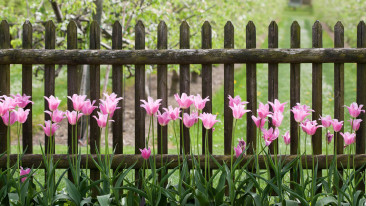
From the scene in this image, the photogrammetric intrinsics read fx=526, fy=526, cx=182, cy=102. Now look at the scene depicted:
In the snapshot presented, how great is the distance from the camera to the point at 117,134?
4.52 meters

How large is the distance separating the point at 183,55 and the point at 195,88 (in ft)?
46.5

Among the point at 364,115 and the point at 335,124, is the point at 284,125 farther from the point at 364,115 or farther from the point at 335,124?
the point at 335,124

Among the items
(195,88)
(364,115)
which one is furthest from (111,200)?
(195,88)

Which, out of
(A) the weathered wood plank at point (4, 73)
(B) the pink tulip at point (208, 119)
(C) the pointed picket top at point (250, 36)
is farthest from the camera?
(A) the weathered wood plank at point (4, 73)

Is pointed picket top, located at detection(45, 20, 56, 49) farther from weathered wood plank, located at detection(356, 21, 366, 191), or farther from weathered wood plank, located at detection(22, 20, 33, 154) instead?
weathered wood plank, located at detection(356, 21, 366, 191)

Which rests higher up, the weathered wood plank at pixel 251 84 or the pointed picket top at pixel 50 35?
the pointed picket top at pixel 50 35

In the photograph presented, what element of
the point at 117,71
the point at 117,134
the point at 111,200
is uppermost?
the point at 117,71

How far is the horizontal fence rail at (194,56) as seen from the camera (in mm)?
4352

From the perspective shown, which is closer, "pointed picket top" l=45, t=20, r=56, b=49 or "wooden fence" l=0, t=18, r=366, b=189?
"wooden fence" l=0, t=18, r=366, b=189

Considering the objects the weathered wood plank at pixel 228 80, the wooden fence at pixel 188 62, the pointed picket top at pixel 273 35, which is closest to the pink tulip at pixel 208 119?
the wooden fence at pixel 188 62

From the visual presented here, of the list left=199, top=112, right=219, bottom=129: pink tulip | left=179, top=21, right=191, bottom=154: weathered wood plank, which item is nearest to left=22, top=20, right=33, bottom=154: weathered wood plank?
left=179, top=21, right=191, bottom=154: weathered wood plank

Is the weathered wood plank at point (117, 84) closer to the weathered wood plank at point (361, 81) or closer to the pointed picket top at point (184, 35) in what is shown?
the pointed picket top at point (184, 35)

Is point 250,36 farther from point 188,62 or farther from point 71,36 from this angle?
point 71,36

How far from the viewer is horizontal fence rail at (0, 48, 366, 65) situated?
171 inches
